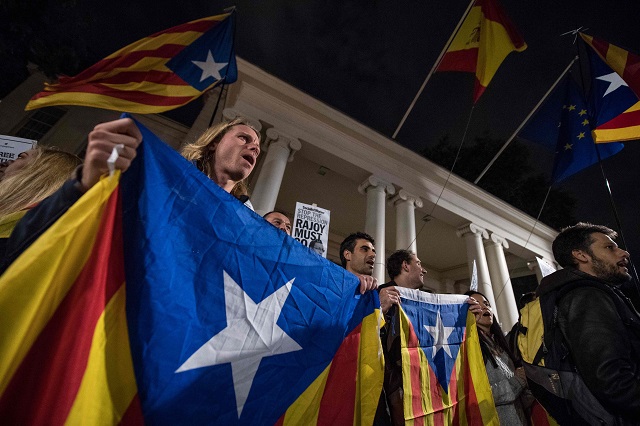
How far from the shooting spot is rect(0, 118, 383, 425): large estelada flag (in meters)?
0.84

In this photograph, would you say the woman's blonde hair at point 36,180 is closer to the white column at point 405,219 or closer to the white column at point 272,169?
the white column at point 272,169

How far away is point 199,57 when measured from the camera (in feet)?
19.4

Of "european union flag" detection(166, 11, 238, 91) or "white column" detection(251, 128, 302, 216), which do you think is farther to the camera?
"white column" detection(251, 128, 302, 216)

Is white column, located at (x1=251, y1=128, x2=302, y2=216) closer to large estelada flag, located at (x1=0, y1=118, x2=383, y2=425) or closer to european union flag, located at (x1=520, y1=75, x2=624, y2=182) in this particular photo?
large estelada flag, located at (x1=0, y1=118, x2=383, y2=425)

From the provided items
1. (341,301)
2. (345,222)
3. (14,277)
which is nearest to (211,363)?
(14,277)

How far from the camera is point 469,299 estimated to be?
289 centimetres

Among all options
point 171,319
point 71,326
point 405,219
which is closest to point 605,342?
point 171,319

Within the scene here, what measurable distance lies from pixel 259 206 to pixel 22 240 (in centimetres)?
653

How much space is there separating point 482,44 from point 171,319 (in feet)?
28.9

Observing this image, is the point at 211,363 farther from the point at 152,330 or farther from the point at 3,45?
the point at 3,45

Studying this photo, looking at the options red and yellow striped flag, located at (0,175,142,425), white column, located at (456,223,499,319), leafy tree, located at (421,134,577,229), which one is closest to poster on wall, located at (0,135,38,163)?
red and yellow striped flag, located at (0,175,142,425)

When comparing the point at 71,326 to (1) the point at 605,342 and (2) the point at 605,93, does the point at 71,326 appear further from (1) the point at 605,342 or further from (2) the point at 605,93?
(2) the point at 605,93

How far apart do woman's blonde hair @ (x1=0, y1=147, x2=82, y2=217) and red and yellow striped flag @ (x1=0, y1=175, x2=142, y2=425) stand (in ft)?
2.22

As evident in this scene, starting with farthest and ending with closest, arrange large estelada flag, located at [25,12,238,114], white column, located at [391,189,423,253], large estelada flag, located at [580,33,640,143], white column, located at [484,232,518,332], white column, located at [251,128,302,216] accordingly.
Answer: white column, located at [484,232,518,332], white column, located at [391,189,423,253], white column, located at [251,128,302,216], large estelada flag, located at [580,33,640,143], large estelada flag, located at [25,12,238,114]
